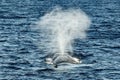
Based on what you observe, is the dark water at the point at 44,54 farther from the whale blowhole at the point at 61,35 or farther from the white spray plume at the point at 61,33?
the white spray plume at the point at 61,33

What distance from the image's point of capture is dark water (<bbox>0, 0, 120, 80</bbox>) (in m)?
76.8

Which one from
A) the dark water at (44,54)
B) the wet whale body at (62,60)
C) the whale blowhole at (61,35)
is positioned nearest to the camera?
the dark water at (44,54)

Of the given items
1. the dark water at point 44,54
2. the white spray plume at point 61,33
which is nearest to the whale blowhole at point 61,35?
the white spray plume at point 61,33

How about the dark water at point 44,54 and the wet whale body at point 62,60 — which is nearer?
the dark water at point 44,54

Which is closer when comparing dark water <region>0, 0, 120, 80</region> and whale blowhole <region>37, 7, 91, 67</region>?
dark water <region>0, 0, 120, 80</region>

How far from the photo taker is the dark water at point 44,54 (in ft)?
252

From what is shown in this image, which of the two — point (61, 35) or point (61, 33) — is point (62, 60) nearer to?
point (61, 35)

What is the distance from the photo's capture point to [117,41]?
342ft

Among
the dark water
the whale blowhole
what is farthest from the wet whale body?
the dark water

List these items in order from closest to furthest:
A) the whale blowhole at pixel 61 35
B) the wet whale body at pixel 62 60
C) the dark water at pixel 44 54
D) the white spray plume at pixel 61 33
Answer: the dark water at pixel 44 54
the wet whale body at pixel 62 60
the whale blowhole at pixel 61 35
the white spray plume at pixel 61 33

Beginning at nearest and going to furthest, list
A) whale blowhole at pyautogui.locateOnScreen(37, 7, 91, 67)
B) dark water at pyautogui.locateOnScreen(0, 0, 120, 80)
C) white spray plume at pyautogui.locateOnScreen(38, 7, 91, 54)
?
dark water at pyautogui.locateOnScreen(0, 0, 120, 80), whale blowhole at pyautogui.locateOnScreen(37, 7, 91, 67), white spray plume at pyautogui.locateOnScreen(38, 7, 91, 54)

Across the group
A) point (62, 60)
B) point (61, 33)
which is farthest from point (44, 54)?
point (61, 33)

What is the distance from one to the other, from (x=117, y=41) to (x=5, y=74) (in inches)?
1266

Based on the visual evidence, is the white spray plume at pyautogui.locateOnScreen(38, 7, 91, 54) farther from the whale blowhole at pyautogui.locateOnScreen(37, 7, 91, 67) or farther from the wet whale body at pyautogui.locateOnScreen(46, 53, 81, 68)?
the wet whale body at pyautogui.locateOnScreen(46, 53, 81, 68)
